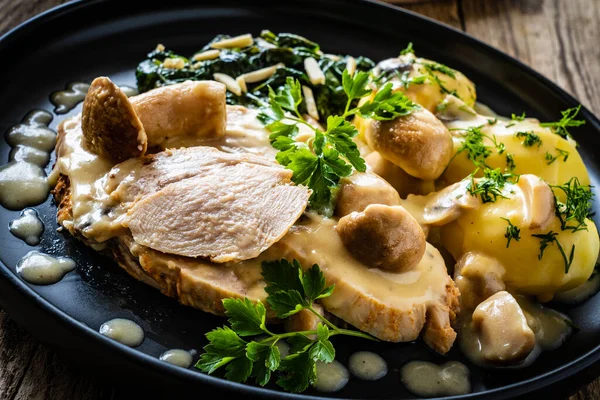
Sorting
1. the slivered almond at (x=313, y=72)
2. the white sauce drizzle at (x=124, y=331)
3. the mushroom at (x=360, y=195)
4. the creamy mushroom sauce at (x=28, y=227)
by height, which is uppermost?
the creamy mushroom sauce at (x=28, y=227)

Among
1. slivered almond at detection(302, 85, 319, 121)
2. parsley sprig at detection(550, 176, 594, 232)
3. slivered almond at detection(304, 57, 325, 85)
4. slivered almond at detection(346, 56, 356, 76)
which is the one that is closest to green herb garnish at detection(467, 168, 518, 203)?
parsley sprig at detection(550, 176, 594, 232)

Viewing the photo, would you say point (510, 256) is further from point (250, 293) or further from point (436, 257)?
point (250, 293)

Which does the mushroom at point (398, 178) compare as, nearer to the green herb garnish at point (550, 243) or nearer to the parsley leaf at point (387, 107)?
the parsley leaf at point (387, 107)

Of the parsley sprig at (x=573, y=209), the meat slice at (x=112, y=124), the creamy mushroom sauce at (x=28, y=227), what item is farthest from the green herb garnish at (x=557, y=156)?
the creamy mushroom sauce at (x=28, y=227)

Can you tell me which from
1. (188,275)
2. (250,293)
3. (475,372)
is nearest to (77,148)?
(188,275)

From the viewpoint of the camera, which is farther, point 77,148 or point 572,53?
point 572,53

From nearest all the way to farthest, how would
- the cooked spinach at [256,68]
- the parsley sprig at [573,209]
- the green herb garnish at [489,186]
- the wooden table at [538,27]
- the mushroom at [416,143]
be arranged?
the parsley sprig at [573,209], the green herb garnish at [489,186], the mushroom at [416,143], the cooked spinach at [256,68], the wooden table at [538,27]
